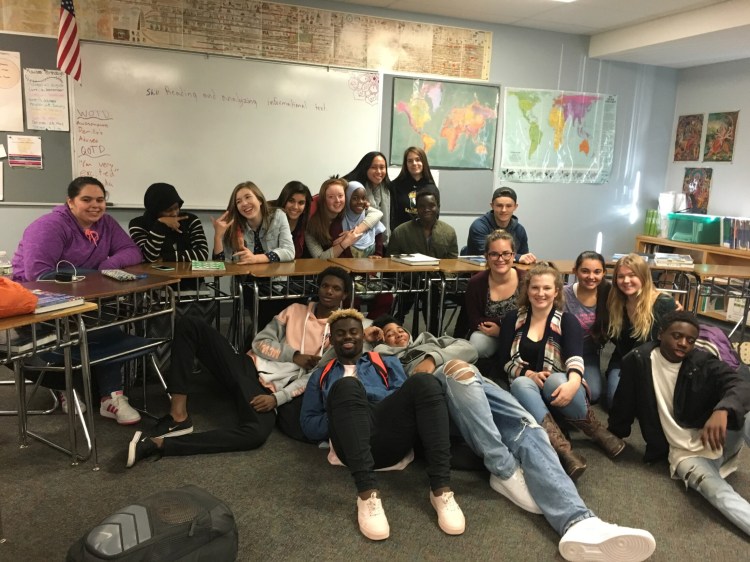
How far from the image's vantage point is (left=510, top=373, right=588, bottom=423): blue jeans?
257cm

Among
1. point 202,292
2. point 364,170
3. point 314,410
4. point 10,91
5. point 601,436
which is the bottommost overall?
point 601,436

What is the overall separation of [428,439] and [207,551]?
33.2 inches

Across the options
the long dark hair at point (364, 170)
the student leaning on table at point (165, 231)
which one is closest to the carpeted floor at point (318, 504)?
the student leaning on table at point (165, 231)

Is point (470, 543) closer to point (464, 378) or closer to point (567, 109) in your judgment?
point (464, 378)

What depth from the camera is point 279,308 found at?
12.4 feet

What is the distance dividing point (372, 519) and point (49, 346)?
136cm

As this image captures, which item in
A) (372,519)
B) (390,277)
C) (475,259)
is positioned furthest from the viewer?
(475,259)

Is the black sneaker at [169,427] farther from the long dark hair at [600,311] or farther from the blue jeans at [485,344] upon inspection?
the long dark hair at [600,311]

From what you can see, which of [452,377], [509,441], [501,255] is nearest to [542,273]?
[501,255]

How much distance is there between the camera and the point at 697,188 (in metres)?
6.26

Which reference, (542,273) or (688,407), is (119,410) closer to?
(542,273)

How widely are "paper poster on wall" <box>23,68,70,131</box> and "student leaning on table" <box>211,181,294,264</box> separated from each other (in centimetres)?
169

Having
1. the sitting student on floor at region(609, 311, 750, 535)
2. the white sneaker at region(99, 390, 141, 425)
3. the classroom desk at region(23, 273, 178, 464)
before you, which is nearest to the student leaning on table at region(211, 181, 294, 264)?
the classroom desk at region(23, 273, 178, 464)

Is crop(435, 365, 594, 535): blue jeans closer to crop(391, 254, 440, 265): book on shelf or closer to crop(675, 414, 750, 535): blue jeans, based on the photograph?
crop(675, 414, 750, 535): blue jeans
